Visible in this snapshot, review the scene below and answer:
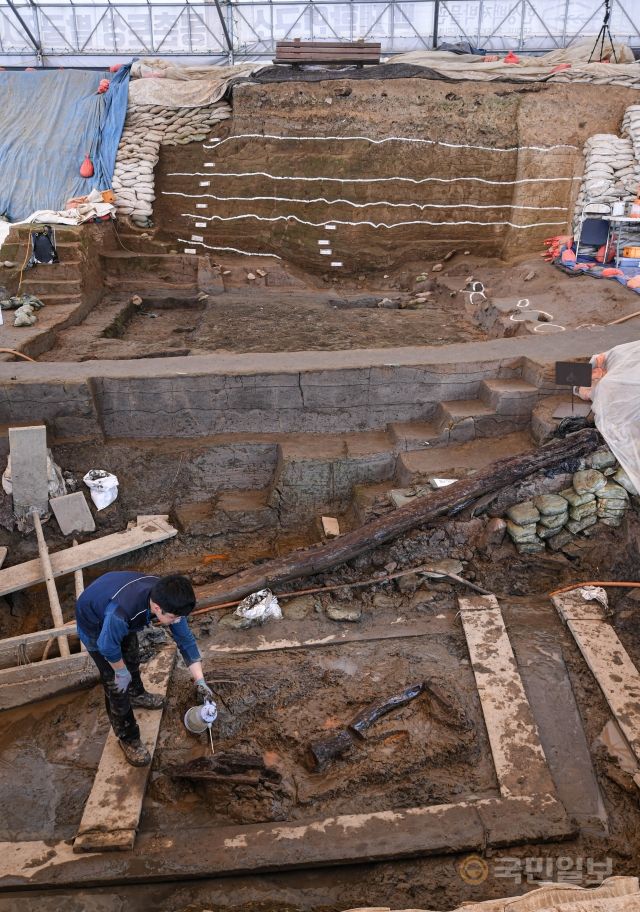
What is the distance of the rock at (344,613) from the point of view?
4406 millimetres

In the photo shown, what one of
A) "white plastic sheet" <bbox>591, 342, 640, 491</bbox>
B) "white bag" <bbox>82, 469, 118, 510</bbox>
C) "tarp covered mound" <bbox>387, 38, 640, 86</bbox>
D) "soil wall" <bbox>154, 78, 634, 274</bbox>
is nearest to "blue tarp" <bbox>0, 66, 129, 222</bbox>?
"soil wall" <bbox>154, 78, 634, 274</bbox>

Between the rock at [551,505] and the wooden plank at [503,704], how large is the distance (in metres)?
0.86

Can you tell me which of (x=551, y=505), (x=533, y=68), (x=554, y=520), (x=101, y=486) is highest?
(x=533, y=68)

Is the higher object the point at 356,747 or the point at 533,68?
the point at 533,68

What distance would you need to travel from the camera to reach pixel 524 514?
15.9 feet

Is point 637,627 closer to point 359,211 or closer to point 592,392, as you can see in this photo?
point 592,392

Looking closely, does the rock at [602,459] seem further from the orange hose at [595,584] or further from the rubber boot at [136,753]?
the rubber boot at [136,753]

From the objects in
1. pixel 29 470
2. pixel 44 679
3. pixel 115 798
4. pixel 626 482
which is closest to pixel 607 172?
pixel 626 482

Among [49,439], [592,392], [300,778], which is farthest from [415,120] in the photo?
[300,778]

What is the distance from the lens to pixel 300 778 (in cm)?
339

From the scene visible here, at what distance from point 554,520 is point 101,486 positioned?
403cm

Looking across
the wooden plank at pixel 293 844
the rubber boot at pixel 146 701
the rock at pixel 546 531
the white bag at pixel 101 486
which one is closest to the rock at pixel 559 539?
the rock at pixel 546 531

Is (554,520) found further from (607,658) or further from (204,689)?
(204,689)

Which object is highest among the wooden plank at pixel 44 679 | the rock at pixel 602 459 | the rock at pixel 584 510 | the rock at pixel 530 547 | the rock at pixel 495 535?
the rock at pixel 602 459
